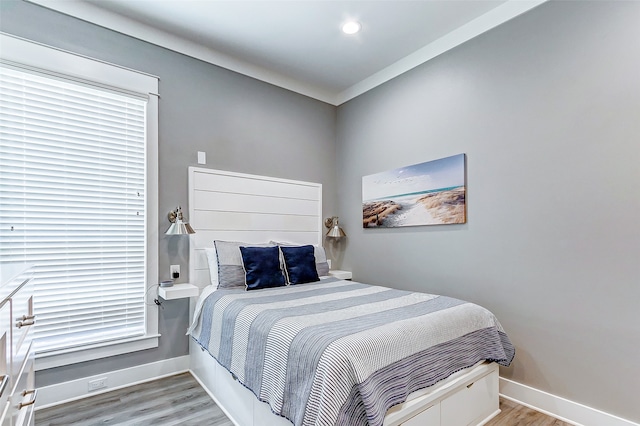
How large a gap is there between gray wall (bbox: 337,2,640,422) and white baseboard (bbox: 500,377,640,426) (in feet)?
0.16

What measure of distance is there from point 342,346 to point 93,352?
7.11ft

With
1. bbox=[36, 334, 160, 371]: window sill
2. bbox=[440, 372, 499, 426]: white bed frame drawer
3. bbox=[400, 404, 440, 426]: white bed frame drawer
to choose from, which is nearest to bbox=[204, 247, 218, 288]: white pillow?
bbox=[36, 334, 160, 371]: window sill

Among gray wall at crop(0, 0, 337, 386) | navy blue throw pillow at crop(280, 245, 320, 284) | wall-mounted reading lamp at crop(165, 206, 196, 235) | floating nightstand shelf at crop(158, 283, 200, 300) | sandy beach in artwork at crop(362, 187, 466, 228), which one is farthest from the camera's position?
navy blue throw pillow at crop(280, 245, 320, 284)

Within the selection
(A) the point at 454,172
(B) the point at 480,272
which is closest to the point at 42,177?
(A) the point at 454,172

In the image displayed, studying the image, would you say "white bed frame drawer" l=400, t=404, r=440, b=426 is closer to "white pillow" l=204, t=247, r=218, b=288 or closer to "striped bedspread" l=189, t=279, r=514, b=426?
"striped bedspread" l=189, t=279, r=514, b=426

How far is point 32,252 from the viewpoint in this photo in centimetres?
224

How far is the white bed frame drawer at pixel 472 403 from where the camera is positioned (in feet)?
5.88

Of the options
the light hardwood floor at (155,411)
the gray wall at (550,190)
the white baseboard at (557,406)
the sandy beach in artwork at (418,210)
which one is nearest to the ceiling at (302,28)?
the gray wall at (550,190)

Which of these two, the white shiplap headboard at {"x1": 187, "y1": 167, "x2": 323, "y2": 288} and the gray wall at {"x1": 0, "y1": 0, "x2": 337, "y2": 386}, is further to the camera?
the white shiplap headboard at {"x1": 187, "y1": 167, "x2": 323, "y2": 288}

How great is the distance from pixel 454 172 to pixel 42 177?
10.7 ft

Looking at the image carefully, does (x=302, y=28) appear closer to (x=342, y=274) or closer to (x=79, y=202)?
(x=79, y=202)

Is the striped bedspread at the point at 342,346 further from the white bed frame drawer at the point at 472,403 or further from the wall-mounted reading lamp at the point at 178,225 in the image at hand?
the wall-mounted reading lamp at the point at 178,225

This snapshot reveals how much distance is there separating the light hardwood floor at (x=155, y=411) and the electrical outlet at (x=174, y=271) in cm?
89

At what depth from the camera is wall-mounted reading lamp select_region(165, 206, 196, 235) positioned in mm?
2654
